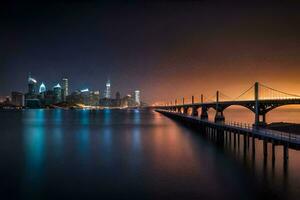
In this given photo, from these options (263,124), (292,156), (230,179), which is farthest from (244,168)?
(263,124)

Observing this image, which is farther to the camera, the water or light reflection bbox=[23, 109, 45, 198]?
light reflection bbox=[23, 109, 45, 198]

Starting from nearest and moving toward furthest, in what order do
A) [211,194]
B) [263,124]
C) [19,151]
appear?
[211,194] < [263,124] < [19,151]

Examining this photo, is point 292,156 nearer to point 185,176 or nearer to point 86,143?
point 185,176

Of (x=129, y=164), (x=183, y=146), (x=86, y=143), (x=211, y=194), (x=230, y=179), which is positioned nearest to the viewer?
(x=211, y=194)

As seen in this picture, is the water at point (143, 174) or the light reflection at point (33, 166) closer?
the water at point (143, 174)

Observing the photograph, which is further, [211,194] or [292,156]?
[292,156]

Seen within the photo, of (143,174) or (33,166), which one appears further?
(33,166)

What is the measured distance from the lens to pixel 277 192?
85.8 ft

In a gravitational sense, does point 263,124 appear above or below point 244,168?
above

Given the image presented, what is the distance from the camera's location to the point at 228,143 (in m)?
55.1

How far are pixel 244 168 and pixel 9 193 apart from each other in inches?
863

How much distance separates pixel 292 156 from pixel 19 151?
35578mm

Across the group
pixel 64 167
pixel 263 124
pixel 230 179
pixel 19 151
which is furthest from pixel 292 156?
pixel 19 151

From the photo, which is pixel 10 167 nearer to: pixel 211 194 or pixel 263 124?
pixel 211 194
